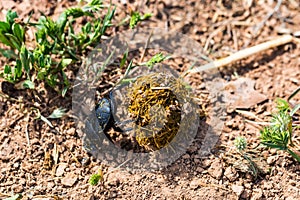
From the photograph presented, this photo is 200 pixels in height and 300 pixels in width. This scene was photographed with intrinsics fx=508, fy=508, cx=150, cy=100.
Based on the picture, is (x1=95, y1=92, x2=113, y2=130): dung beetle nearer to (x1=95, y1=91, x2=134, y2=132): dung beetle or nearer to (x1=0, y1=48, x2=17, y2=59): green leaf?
(x1=95, y1=91, x2=134, y2=132): dung beetle

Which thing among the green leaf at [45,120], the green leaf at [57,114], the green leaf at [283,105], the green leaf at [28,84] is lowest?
the green leaf at [45,120]

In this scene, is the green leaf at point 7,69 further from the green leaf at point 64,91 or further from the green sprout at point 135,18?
the green sprout at point 135,18

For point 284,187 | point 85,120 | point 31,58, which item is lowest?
point 284,187

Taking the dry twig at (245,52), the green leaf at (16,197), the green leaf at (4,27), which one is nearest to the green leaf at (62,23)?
the green leaf at (4,27)

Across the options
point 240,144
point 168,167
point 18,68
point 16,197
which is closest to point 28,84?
point 18,68

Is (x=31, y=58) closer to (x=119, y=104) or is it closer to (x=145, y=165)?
(x=119, y=104)

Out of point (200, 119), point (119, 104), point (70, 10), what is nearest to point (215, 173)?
point (200, 119)
